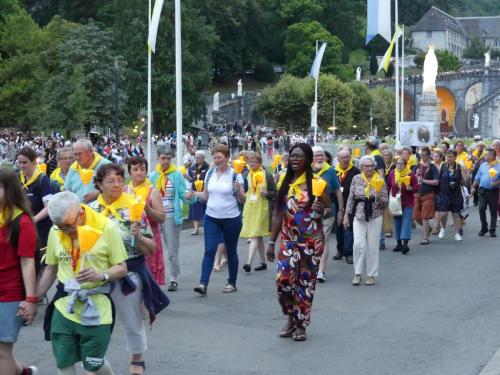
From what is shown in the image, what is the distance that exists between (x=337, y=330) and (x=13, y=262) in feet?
13.7

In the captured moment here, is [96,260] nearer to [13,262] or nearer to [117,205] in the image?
[13,262]

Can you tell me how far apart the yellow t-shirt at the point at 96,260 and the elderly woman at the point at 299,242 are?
122 inches

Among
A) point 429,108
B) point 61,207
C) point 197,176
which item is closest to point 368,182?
point 197,176

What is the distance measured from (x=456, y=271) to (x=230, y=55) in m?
82.3

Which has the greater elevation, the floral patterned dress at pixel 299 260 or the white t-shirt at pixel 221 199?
the white t-shirt at pixel 221 199

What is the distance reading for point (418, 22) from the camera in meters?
150

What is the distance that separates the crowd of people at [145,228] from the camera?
6211 mm

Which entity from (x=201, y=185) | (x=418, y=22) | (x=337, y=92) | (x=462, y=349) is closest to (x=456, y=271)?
(x=201, y=185)

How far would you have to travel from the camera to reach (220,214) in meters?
11.4

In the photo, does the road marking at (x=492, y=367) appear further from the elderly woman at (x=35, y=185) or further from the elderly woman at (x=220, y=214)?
the elderly woman at (x=35, y=185)

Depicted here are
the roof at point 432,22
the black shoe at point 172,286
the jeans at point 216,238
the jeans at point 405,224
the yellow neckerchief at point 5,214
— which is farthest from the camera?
the roof at point 432,22

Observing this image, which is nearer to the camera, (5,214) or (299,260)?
(5,214)

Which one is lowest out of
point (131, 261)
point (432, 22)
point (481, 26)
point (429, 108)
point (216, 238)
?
point (216, 238)

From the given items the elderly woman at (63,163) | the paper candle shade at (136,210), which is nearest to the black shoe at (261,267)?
the elderly woman at (63,163)
